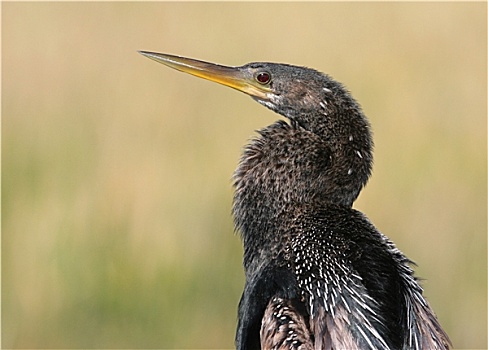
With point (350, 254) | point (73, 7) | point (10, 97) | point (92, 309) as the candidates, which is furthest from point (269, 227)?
point (73, 7)

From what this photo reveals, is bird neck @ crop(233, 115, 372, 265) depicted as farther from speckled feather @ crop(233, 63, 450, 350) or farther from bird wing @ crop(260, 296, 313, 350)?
bird wing @ crop(260, 296, 313, 350)

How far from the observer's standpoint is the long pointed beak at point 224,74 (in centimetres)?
483

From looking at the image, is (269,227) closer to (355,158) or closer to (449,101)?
(355,158)

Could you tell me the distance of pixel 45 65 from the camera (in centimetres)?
812

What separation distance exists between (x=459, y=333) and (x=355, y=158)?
2.11m

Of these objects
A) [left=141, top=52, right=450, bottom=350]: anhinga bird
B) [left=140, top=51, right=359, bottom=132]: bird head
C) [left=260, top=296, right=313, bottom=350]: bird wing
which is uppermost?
[left=140, top=51, right=359, bottom=132]: bird head

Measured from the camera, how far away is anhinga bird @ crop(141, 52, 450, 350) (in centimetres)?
405

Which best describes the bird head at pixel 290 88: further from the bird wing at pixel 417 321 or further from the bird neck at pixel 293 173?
the bird wing at pixel 417 321

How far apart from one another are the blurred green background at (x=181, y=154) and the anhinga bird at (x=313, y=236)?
5.60 ft

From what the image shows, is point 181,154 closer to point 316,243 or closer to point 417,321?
point 316,243

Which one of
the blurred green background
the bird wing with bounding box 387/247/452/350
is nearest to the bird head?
the bird wing with bounding box 387/247/452/350

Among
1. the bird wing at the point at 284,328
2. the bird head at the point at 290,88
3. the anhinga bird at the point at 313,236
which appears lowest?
the bird wing at the point at 284,328

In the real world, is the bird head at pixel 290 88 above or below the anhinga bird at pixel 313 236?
above

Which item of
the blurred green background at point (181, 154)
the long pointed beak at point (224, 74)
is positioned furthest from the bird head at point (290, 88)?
the blurred green background at point (181, 154)
